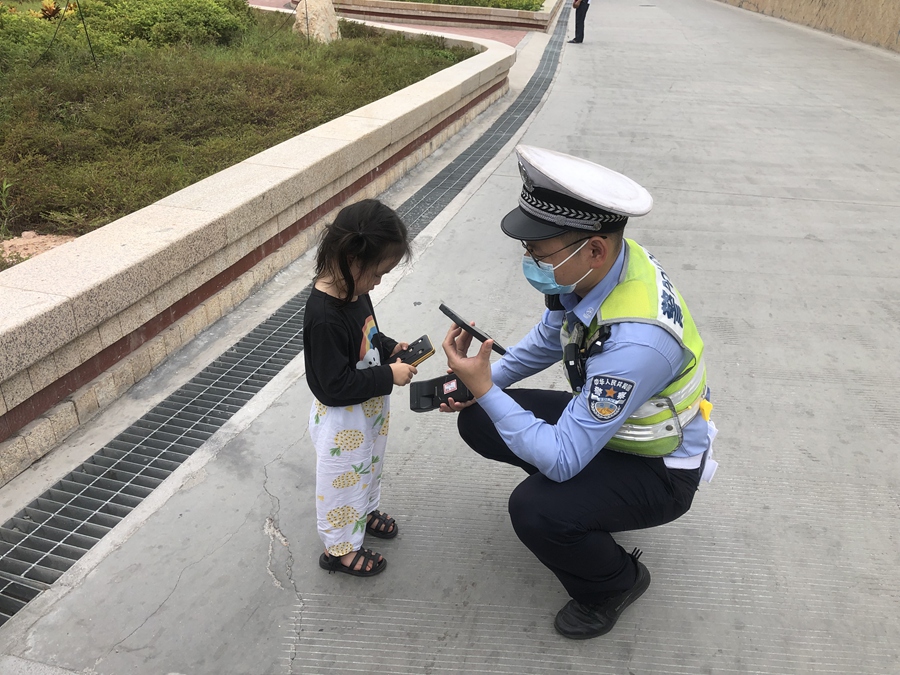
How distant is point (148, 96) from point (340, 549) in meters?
5.43

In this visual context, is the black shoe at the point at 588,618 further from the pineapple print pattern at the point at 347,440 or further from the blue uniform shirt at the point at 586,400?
the pineapple print pattern at the point at 347,440

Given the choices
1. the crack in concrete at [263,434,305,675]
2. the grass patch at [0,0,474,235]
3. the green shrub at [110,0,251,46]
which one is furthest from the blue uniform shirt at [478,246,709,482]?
the green shrub at [110,0,251,46]

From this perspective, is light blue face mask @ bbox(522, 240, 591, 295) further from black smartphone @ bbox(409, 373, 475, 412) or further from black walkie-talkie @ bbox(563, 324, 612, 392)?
black smartphone @ bbox(409, 373, 475, 412)

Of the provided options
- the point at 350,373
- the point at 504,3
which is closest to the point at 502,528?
the point at 350,373

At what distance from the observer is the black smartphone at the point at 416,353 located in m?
2.40

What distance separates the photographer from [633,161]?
707cm

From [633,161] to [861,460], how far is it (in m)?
4.59

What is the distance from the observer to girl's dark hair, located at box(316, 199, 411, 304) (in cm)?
208

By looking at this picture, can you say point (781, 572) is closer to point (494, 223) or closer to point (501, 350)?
point (501, 350)

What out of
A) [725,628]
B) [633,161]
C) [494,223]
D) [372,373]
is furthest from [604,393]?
[633,161]

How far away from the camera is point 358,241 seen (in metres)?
2.08

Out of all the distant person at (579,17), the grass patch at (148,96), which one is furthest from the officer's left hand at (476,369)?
the distant person at (579,17)

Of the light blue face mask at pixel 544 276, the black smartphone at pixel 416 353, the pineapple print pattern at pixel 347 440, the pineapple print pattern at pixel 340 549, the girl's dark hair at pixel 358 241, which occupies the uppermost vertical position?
the girl's dark hair at pixel 358 241

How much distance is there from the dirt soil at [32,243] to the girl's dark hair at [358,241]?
2.58 m
